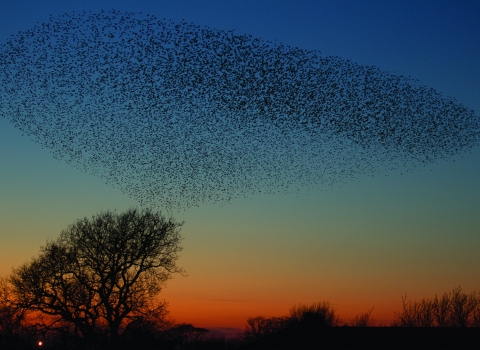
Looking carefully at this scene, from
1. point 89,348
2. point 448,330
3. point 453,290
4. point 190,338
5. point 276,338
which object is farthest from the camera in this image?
point 190,338

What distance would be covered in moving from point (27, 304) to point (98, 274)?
6.11 metres

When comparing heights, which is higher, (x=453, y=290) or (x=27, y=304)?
(x=453, y=290)

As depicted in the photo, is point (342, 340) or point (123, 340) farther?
point (123, 340)

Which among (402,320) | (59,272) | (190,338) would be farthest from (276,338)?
(190,338)

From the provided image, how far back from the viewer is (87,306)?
45125 mm

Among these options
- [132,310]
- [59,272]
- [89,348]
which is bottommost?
[89,348]

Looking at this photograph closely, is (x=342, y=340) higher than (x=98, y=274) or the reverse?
the reverse

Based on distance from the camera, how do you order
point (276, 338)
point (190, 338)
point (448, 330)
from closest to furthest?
point (448, 330) → point (276, 338) → point (190, 338)

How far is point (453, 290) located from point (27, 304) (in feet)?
176

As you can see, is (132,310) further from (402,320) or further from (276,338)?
(402,320)

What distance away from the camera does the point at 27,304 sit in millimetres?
45469

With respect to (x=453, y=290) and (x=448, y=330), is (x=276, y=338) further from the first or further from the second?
(x=453, y=290)

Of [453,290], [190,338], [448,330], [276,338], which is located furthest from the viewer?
[190,338]

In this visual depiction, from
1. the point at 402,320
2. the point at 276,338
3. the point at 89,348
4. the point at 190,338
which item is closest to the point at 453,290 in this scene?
the point at 402,320
